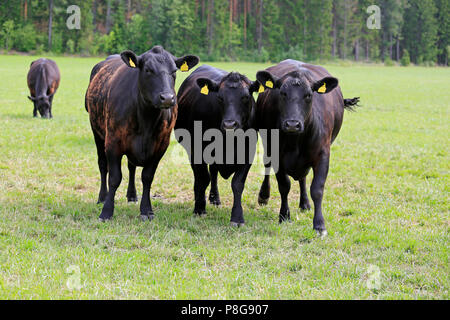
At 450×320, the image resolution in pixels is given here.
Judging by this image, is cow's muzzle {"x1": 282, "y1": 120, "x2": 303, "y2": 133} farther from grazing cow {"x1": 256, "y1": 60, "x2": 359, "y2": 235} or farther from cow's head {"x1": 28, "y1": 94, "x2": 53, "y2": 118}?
cow's head {"x1": 28, "y1": 94, "x2": 53, "y2": 118}

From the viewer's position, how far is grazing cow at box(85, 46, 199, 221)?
6043 millimetres

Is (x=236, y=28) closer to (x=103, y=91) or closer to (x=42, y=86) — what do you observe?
(x=42, y=86)

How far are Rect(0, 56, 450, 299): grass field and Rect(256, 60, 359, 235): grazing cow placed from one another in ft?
1.94

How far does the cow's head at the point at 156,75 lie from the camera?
5859 millimetres

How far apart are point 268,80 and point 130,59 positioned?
1.67m

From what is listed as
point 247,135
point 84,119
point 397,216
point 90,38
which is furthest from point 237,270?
point 90,38

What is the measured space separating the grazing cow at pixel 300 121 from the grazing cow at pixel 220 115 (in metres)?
0.28

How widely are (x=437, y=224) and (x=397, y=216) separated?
1.70ft

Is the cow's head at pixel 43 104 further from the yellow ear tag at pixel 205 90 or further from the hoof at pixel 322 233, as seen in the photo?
the hoof at pixel 322 233

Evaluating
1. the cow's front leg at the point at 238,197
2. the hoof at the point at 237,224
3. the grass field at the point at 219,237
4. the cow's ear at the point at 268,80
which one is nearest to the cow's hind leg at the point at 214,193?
the grass field at the point at 219,237

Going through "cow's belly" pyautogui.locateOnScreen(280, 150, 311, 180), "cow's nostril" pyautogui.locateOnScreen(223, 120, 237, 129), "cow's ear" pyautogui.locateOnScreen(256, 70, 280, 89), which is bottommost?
"cow's belly" pyautogui.locateOnScreen(280, 150, 311, 180)

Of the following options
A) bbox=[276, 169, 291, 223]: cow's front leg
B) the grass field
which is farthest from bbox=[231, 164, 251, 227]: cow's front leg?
bbox=[276, 169, 291, 223]: cow's front leg

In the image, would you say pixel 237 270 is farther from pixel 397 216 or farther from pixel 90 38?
pixel 90 38

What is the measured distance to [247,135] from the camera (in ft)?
21.6
